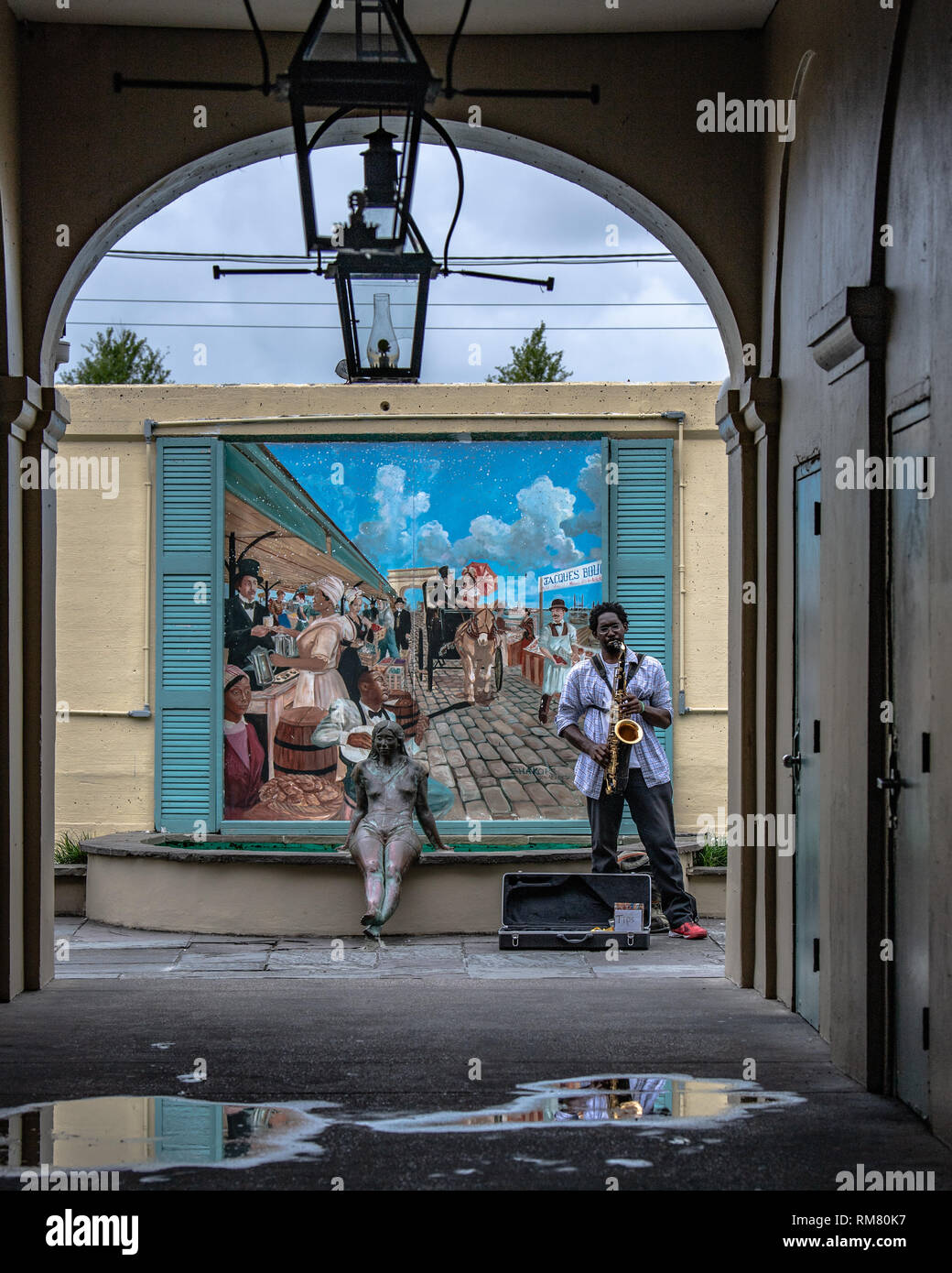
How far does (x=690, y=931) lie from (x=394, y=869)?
1.86m

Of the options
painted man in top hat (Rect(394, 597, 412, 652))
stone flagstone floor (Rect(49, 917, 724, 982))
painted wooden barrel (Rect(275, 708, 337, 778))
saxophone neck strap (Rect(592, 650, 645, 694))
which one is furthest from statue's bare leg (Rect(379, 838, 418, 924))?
painted man in top hat (Rect(394, 597, 412, 652))

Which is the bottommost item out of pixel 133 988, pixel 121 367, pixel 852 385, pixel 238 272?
pixel 133 988

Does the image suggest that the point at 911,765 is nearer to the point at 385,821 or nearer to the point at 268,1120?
the point at 268,1120

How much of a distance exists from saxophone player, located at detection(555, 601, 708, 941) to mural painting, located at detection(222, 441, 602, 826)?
11.4ft

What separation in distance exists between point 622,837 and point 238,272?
4901 millimetres

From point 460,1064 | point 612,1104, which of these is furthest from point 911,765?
point 460,1064

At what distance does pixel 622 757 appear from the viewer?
8320 millimetres

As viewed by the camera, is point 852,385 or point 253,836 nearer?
point 852,385

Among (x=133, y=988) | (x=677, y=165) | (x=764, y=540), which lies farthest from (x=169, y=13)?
(x=133, y=988)

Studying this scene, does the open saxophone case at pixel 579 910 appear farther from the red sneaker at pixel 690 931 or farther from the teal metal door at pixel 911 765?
the teal metal door at pixel 911 765

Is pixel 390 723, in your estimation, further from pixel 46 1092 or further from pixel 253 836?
pixel 46 1092

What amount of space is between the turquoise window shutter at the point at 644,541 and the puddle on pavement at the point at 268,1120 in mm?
7623

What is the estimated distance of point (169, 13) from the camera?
6336 mm
